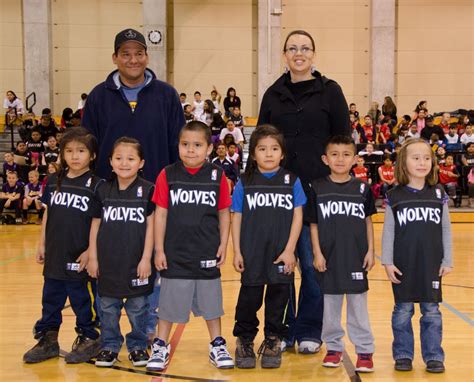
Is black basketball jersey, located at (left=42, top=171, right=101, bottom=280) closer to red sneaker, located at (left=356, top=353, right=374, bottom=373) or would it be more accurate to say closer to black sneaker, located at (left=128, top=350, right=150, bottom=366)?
black sneaker, located at (left=128, top=350, right=150, bottom=366)

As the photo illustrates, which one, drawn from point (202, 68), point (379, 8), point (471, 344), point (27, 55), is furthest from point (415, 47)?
point (471, 344)

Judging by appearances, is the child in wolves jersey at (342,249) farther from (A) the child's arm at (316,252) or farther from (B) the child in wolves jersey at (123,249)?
(B) the child in wolves jersey at (123,249)

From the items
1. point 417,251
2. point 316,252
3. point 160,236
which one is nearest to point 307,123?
point 316,252

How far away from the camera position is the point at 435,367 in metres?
4.27

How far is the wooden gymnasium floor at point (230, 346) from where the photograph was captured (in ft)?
13.8

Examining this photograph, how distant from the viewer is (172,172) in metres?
4.41

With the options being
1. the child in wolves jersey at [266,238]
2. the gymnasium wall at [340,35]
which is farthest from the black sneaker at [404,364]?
the gymnasium wall at [340,35]

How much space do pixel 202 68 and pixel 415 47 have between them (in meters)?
5.95

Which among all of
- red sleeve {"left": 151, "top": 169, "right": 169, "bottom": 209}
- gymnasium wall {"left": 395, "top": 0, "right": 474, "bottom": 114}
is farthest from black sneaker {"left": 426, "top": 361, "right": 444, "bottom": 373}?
gymnasium wall {"left": 395, "top": 0, "right": 474, "bottom": 114}

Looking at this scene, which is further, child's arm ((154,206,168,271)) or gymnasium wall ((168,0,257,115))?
gymnasium wall ((168,0,257,115))

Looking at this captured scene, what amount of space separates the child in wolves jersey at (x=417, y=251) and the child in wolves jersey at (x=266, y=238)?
1.90 feet

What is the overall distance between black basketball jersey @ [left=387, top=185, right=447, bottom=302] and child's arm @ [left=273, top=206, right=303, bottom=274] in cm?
57

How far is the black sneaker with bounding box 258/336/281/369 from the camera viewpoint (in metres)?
4.38

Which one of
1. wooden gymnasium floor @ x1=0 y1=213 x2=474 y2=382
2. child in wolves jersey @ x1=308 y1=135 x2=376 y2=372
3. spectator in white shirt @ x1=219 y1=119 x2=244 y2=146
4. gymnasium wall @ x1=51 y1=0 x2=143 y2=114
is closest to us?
wooden gymnasium floor @ x1=0 y1=213 x2=474 y2=382
